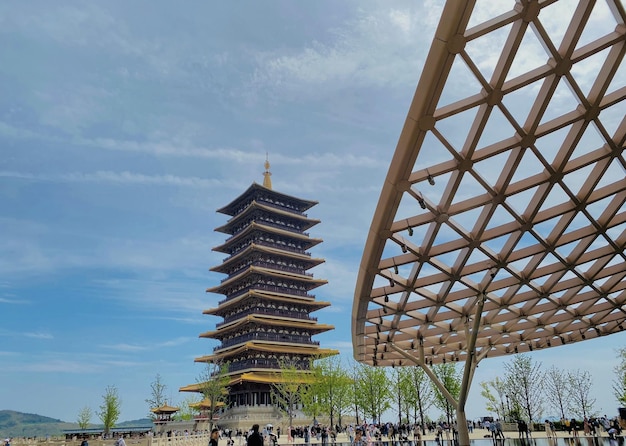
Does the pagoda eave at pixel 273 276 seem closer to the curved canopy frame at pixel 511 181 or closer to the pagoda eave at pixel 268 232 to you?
the pagoda eave at pixel 268 232

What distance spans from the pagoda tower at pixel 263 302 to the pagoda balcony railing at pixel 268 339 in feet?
0.47

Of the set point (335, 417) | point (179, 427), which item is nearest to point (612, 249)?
point (335, 417)

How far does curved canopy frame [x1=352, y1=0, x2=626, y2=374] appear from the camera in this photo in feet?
41.8

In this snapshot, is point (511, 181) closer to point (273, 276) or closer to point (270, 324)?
point (270, 324)

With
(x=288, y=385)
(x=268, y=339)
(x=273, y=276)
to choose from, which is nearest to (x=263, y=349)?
(x=268, y=339)

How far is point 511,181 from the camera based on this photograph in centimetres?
1794

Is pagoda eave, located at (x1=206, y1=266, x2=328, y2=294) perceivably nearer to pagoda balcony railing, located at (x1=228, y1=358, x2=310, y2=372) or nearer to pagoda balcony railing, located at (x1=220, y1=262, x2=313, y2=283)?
pagoda balcony railing, located at (x1=220, y1=262, x2=313, y2=283)

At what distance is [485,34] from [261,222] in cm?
7808

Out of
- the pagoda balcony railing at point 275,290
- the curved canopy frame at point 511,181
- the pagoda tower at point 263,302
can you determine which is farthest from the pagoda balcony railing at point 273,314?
the curved canopy frame at point 511,181

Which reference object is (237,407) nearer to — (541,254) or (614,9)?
(541,254)

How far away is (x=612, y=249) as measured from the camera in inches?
886

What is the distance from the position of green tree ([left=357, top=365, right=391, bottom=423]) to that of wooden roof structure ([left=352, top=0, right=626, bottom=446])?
40519 millimetres

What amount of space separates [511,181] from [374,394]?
5619 cm

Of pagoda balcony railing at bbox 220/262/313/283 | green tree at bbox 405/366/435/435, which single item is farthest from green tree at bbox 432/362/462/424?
pagoda balcony railing at bbox 220/262/313/283
